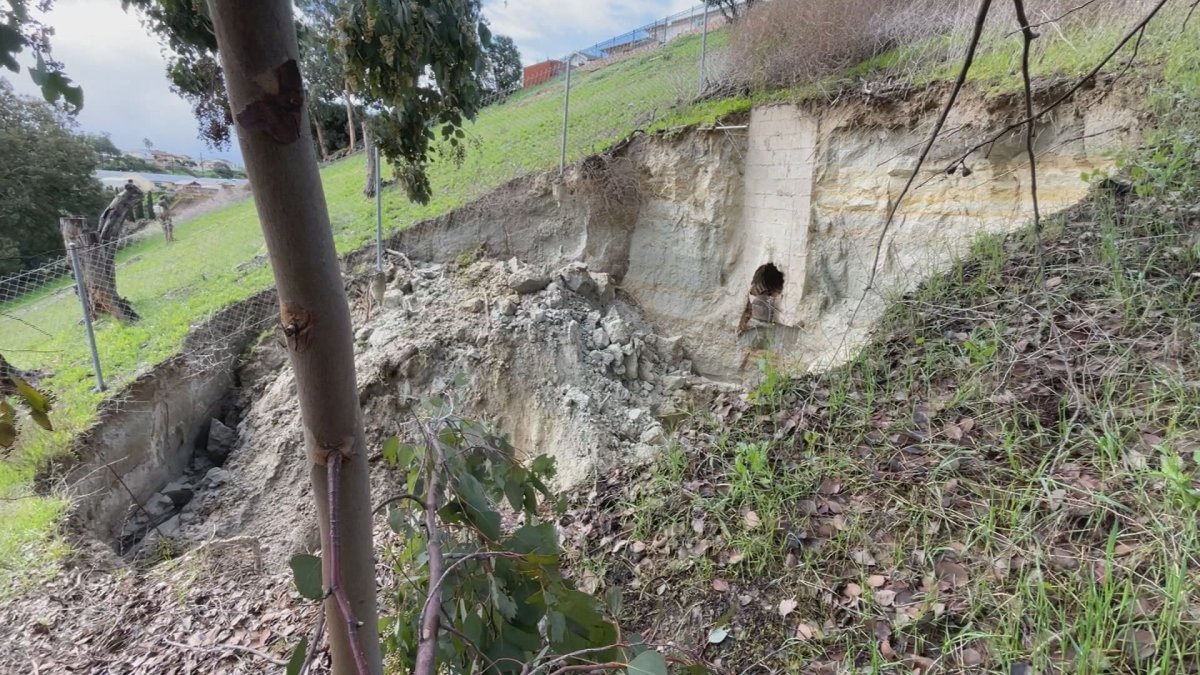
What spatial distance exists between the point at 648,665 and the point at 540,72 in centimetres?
1838

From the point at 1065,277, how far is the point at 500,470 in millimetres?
3227

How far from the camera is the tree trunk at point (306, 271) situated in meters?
0.48

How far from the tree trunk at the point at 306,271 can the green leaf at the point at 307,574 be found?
0.40ft

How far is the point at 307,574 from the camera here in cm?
78

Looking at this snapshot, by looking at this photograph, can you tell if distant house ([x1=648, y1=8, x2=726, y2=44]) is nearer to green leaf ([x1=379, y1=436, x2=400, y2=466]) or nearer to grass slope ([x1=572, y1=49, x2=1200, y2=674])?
grass slope ([x1=572, y1=49, x2=1200, y2=674])

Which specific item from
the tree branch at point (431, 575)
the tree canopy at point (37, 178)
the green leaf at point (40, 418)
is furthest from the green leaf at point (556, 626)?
the tree canopy at point (37, 178)

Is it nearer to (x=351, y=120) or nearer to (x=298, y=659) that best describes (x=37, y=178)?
(x=351, y=120)

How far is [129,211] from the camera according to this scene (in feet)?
20.2

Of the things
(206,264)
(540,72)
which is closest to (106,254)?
(206,264)

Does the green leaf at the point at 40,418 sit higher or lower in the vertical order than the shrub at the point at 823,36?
lower

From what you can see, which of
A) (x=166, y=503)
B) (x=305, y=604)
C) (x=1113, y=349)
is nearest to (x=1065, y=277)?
(x=1113, y=349)

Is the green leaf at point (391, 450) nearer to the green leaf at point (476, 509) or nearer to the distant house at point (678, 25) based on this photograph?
the green leaf at point (476, 509)

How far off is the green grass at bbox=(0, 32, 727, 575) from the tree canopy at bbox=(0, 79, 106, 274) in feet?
8.26

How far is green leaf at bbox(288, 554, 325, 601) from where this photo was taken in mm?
768
